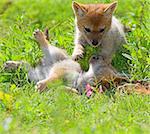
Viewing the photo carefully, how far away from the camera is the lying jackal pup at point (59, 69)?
7.84 m

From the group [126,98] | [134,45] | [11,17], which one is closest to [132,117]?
[126,98]

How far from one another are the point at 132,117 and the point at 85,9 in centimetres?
293

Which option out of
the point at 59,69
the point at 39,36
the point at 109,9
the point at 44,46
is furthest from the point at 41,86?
the point at 109,9

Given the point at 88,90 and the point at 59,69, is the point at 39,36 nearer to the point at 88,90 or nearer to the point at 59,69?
the point at 59,69

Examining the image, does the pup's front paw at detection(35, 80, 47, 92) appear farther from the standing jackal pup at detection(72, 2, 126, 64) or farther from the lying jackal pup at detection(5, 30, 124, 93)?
the standing jackal pup at detection(72, 2, 126, 64)

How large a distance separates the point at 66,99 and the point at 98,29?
2237 mm

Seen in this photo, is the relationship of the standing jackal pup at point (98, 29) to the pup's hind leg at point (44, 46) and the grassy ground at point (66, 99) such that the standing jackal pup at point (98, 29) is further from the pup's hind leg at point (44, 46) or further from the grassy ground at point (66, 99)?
the pup's hind leg at point (44, 46)

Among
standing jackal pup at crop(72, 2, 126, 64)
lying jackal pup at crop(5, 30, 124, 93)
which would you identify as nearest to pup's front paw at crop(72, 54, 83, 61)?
lying jackal pup at crop(5, 30, 124, 93)

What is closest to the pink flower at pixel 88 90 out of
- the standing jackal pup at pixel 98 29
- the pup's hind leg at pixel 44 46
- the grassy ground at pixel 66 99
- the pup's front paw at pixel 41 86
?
the grassy ground at pixel 66 99

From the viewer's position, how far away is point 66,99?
23.1 feet

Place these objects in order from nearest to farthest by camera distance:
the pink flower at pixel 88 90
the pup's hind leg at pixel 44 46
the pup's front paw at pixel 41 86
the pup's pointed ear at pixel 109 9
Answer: the pink flower at pixel 88 90 < the pup's front paw at pixel 41 86 < the pup's hind leg at pixel 44 46 < the pup's pointed ear at pixel 109 9

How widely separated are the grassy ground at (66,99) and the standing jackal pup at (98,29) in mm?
168

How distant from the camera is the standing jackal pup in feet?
29.8

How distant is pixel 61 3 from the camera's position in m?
12.6
